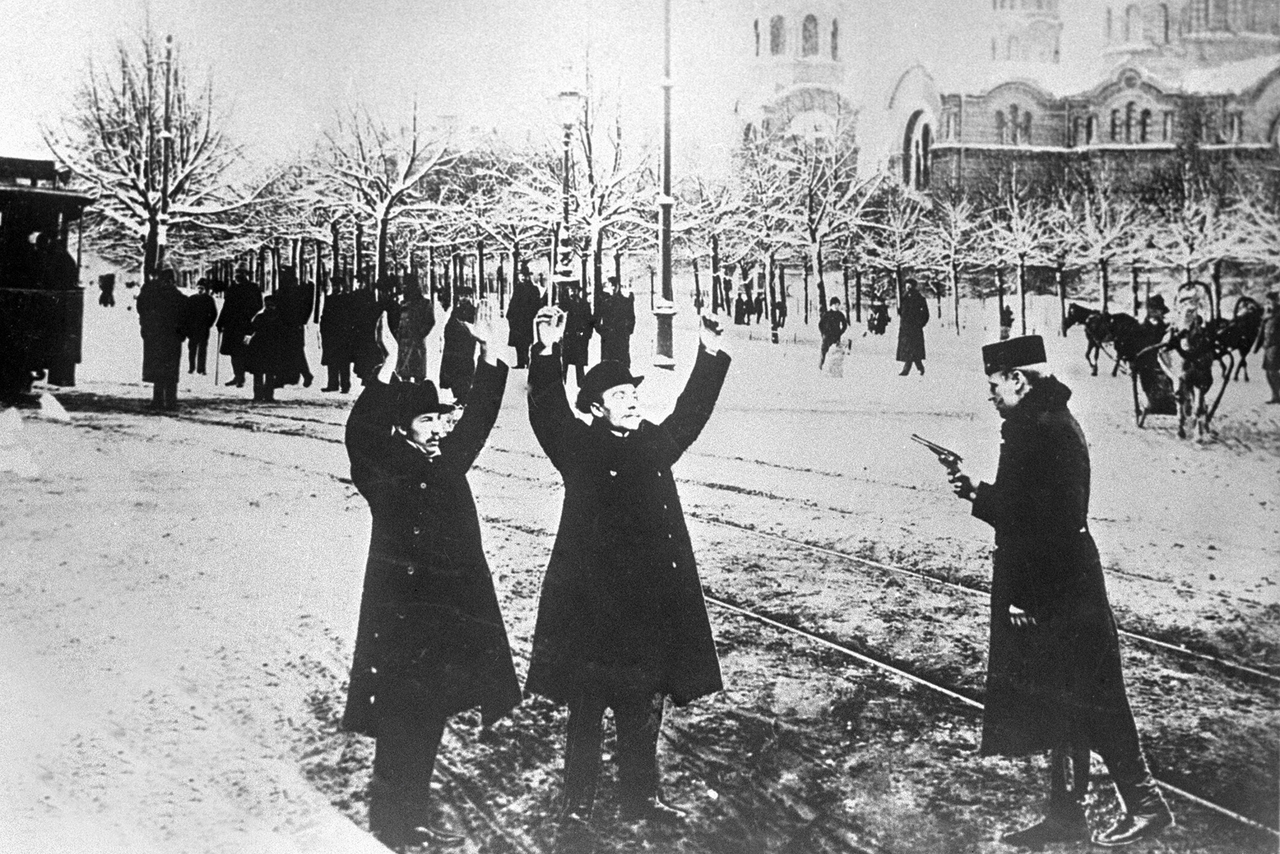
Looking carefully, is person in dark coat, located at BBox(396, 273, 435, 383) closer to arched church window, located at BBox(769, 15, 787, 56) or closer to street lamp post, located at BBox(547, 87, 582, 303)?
street lamp post, located at BBox(547, 87, 582, 303)

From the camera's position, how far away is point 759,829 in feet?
9.87

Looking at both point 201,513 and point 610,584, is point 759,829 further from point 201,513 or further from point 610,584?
point 201,513

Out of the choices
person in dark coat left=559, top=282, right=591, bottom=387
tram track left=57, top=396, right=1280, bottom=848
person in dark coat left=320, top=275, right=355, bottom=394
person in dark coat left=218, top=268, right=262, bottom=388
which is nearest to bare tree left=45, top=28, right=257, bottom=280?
person in dark coat left=218, top=268, right=262, bottom=388

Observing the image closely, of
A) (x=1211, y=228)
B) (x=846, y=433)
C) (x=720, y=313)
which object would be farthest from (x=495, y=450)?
(x=1211, y=228)

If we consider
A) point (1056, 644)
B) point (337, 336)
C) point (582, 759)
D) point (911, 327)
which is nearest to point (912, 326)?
point (911, 327)

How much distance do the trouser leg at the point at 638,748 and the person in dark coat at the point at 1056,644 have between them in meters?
0.87

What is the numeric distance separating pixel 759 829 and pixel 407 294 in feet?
6.15

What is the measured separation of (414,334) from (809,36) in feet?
4.83

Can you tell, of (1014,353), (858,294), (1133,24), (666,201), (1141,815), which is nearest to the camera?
(1141,815)

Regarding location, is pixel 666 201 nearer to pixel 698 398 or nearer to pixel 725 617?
pixel 698 398

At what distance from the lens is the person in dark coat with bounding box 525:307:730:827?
9.98ft

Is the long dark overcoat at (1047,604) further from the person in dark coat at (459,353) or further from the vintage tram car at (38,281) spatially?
the vintage tram car at (38,281)

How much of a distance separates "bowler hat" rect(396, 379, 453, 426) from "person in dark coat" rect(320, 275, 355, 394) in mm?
364

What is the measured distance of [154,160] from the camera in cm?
363
